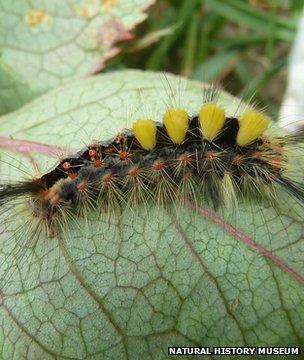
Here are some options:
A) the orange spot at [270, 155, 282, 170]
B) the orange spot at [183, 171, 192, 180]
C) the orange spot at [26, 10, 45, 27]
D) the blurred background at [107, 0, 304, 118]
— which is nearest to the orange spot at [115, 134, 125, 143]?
the orange spot at [183, 171, 192, 180]

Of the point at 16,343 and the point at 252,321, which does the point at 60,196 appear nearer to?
the point at 16,343

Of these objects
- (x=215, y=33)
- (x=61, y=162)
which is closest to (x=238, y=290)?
(x=61, y=162)

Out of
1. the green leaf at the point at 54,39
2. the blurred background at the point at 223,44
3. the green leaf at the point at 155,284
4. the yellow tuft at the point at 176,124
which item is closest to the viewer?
the green leaf at the point at 155,284

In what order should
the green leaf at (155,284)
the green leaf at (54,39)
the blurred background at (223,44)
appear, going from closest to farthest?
1. the green leaf at (155,284)
2. the green leaf at (54,39)
3. the blurred background at (223,44)

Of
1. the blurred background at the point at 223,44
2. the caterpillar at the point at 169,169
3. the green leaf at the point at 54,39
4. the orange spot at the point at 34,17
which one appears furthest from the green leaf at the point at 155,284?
the blurred background at the point at 223,44

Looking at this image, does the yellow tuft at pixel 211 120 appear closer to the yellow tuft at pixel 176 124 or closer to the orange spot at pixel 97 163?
the yellow tuft at pixel 176 124

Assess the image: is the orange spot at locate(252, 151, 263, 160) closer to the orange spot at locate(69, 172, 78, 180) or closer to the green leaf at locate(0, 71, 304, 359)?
the green leaf at locate(0, 71, 304, 359)

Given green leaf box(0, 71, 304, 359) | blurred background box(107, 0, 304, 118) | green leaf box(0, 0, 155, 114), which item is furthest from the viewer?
blurred background box(107, 0, 304, 118)

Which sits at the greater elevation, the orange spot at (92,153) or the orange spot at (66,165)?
the orange spot at (92,153)
